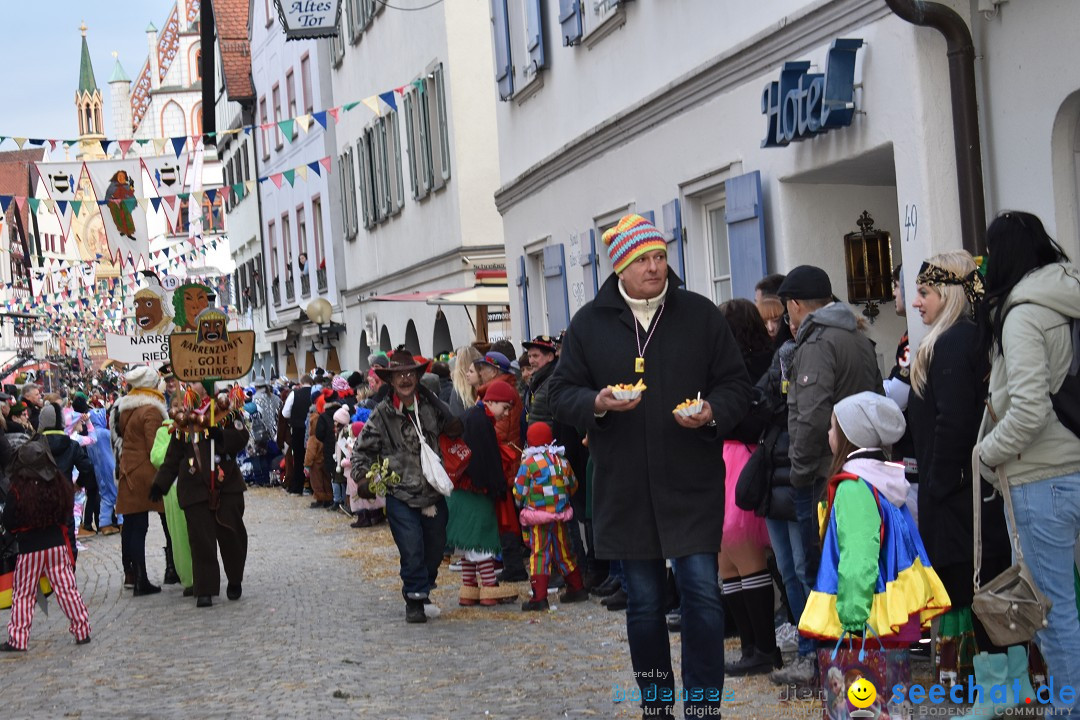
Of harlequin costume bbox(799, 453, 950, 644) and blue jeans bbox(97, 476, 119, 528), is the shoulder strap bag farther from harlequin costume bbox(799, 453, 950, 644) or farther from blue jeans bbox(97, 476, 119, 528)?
blue jeans bbox(97, 476, 119, 528)

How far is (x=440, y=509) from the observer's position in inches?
426

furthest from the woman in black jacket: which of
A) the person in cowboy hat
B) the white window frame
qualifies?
the white window frame

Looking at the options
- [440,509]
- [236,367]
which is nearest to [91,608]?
[236,367]

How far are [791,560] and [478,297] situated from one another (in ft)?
48.0

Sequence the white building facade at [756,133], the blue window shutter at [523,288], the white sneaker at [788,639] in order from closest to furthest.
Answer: the white sneaker at [788,639], the white building facade at [756,133], the blue window shutter at [523,288]

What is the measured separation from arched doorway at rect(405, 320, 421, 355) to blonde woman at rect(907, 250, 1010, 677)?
21.8m

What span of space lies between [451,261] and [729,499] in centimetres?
1680

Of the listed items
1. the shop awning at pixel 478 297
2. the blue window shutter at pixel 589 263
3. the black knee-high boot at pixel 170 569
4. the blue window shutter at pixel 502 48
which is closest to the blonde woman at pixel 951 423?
the black knee-high boot at pixel 170 569

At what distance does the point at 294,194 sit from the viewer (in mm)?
38156

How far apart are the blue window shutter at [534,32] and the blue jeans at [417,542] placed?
24.6ft

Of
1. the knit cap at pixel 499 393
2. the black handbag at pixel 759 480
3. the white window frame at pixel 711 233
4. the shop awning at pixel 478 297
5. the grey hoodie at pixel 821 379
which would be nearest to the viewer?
the grey hoodie at pixel 821 379

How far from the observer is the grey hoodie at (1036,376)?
5.47 meters

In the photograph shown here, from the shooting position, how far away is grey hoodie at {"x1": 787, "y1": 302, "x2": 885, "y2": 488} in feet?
23.1

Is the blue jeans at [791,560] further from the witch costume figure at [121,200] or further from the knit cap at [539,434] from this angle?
the witch costume figure at [121,200]
